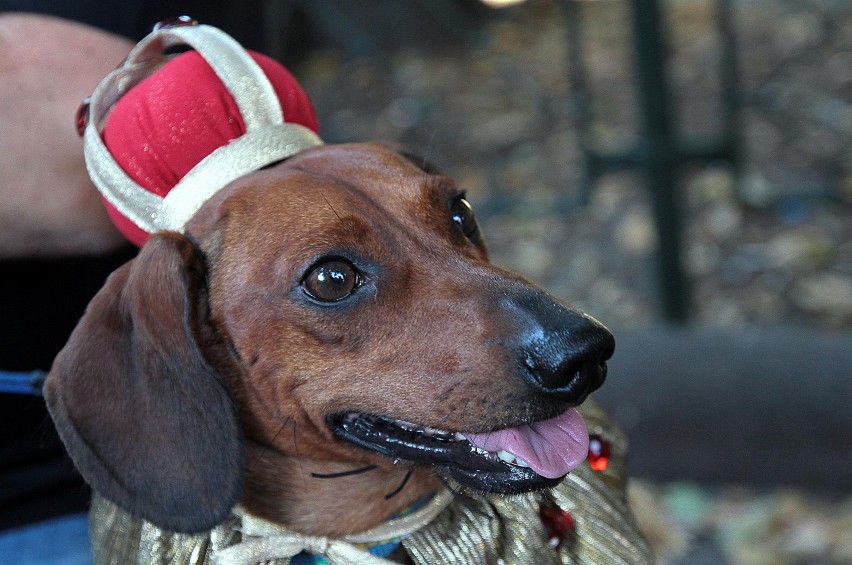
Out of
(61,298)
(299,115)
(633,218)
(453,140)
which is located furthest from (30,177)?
(453,140)

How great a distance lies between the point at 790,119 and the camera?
235 inches

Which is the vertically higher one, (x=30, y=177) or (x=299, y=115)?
(x=299, y=115)

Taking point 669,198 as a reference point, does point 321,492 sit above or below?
above

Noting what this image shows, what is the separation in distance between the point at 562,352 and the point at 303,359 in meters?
0.48

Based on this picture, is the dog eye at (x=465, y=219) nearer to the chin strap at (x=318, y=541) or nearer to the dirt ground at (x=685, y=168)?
the chin strap at (x=318, y=541)

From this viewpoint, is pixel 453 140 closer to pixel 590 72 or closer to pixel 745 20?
pixel 590 72

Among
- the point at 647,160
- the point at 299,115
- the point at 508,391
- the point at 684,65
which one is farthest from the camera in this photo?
the point at 684,65

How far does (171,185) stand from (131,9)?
59 cm

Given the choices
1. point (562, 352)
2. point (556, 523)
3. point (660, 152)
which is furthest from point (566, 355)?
point (660, 152)

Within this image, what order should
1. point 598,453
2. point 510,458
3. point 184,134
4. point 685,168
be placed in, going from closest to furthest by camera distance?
point 510,458
point 184,134
point 598,453
point 685,168

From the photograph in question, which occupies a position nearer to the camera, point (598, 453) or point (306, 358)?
point (306, 358)

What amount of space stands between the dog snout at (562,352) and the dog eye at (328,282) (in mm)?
330

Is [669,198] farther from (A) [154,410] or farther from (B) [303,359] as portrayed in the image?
(A) [154,410]

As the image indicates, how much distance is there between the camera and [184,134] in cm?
202
